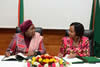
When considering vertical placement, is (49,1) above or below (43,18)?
above

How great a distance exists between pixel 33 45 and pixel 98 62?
948mm

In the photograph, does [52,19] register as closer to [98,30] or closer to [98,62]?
[98,30]

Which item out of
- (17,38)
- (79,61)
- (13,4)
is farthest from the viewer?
(13,4)

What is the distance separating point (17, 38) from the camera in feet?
6.86

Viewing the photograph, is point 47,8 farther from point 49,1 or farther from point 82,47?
point 82,47

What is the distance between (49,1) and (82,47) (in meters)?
1.33

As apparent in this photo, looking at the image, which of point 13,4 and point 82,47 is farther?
point 13,4

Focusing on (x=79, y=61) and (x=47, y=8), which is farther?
(x=47, y=8)

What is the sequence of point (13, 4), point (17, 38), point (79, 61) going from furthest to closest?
1. point (13, 4)
2. point (17, 38)
3. point (79, 61)

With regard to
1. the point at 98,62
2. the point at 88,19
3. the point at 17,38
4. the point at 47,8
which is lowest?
the point at 98,62

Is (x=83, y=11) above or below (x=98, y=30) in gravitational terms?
above

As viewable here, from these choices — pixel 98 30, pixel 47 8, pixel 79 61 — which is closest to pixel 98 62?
pixel 79 61

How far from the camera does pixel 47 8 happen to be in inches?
119

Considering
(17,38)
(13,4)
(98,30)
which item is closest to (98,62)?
(17,38)
